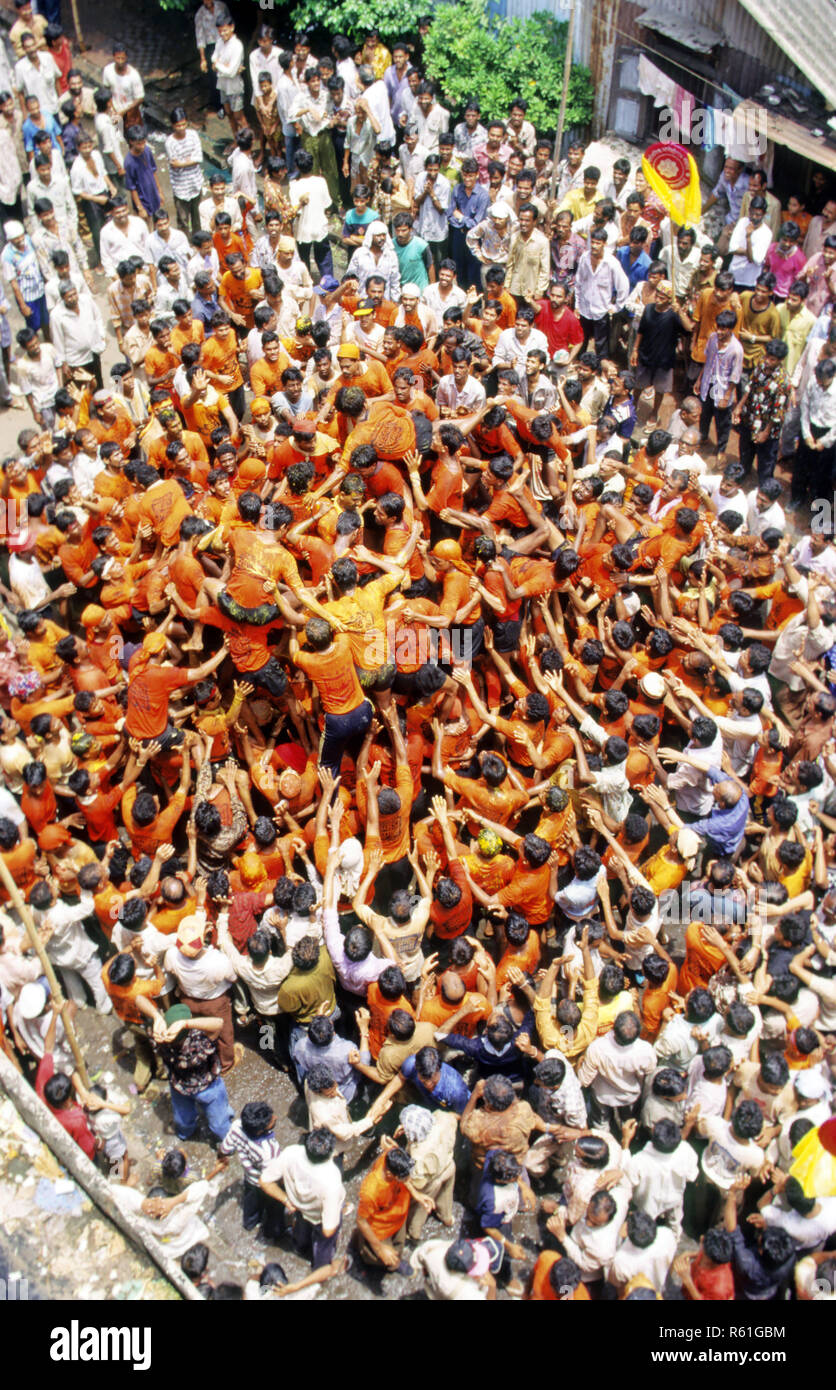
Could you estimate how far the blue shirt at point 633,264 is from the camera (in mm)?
12250

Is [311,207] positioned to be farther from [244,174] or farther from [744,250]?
[744,250]

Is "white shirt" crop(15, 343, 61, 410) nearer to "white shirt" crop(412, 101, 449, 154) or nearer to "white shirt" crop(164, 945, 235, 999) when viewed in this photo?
"white shirt" crop(412, 101, 449, 154)

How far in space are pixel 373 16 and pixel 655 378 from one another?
22.2ft

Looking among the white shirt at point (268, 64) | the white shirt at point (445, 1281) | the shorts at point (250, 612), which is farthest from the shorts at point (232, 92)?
the white shirt at point (445, 1281)

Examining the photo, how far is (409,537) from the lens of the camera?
867 centimetres

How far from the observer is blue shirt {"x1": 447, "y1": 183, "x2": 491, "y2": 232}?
13109 mm

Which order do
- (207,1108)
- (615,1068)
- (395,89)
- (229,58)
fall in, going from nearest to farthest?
(615,1068) → (207,1108) → (395,89) → (229,58)

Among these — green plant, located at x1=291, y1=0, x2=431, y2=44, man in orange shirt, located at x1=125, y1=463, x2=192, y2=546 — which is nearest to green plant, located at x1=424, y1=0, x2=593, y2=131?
green plant, located at x1=291, y1=0, x2=431, y2=44

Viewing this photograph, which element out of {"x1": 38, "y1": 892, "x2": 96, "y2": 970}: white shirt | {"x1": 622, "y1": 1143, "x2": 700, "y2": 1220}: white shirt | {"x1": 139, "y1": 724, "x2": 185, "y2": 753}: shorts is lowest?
{"x1": 622, "y1": 1143, "x2": 700, "y2": 1220}: white shirt

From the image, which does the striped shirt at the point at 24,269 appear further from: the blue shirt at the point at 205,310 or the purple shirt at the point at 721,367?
the purple shirt at the point at 721,367

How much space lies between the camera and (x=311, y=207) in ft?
43.2

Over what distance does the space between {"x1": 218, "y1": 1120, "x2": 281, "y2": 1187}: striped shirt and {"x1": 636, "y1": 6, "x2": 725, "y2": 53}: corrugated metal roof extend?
12644 millimetres

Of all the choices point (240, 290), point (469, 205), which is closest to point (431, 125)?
point (469, 205)

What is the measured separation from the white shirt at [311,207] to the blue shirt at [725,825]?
27.1 ft
